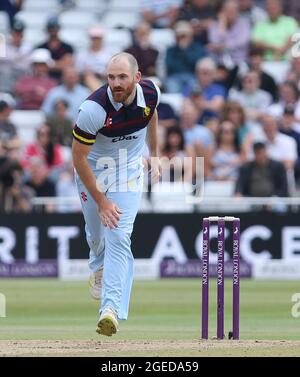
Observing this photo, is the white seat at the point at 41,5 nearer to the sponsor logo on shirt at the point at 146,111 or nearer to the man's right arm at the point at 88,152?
the sponsor logo on shirt at the point at 146,111

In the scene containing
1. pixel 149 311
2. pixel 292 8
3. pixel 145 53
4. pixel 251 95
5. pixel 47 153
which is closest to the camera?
pixel 149 311

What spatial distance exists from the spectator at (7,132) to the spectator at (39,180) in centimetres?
34

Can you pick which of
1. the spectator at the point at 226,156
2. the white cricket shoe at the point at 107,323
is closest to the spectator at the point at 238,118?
the spectator at the point at 226,156

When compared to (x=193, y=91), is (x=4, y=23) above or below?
above

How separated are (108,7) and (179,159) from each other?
5178 mm

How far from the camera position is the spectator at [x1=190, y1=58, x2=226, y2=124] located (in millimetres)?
16891

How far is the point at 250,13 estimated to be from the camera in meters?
18.7

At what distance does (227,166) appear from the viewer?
16.1 m

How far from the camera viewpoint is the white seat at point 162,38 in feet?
60.9

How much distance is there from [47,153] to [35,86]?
1.68 meters

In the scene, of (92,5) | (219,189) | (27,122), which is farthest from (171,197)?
(92,5)

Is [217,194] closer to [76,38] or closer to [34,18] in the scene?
[76,38]

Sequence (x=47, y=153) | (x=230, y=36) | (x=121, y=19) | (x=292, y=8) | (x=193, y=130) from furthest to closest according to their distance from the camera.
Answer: (x=121, y=19) < (x=292, y=8) < (x=230, y=36) < (x=193, y=130) < (x=47, y=153)

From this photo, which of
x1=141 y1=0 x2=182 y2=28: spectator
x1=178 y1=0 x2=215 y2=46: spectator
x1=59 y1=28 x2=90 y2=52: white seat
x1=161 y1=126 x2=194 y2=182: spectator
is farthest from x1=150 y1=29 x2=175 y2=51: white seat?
x1=161 y1=126 x2=194 y2=182: spectator
